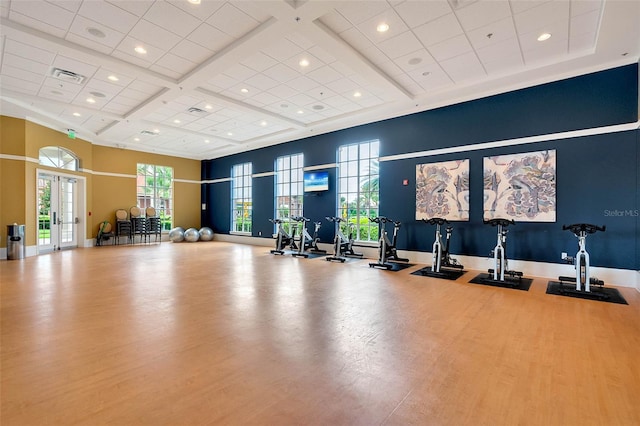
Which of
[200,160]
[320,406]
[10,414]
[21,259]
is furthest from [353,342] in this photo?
[200,160]

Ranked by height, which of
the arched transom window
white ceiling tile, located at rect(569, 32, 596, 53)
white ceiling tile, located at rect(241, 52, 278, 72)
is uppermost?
white ceiling tile, located at rect(241, 52, 278, 72)

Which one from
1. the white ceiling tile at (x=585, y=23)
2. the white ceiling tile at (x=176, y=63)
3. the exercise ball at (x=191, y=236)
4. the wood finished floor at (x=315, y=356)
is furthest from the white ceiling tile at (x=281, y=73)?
the exercise ball at (x=191, y=236)

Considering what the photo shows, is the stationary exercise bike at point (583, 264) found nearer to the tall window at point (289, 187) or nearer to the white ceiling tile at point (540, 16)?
the white ceiling tile at point (540, 16)

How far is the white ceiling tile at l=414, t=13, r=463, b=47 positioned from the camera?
4.39 meters

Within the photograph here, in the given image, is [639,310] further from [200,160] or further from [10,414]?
[200,160]

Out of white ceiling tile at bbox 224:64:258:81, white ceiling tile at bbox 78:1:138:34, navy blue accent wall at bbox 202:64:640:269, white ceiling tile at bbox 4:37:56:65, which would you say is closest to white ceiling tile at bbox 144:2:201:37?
white ceiling tile at bbox 78:1:138:34

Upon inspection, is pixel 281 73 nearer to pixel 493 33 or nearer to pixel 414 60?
pixel 414 60

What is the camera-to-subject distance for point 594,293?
4.73 m

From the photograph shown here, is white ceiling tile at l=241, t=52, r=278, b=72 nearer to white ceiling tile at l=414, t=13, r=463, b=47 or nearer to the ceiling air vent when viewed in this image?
white ceiling tile at l=414, t=13, r=463, b=47

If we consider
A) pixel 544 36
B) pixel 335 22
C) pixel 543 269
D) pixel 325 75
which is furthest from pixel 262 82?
pixel 543 269

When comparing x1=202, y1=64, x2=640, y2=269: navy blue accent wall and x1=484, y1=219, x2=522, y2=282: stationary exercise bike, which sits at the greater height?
x1=202, y1=64, x2=640, y2=269: navy blue accent wall

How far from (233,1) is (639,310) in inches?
270

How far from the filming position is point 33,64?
5.71 meters

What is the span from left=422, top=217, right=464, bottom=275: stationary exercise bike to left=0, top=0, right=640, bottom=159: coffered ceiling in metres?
2.94
